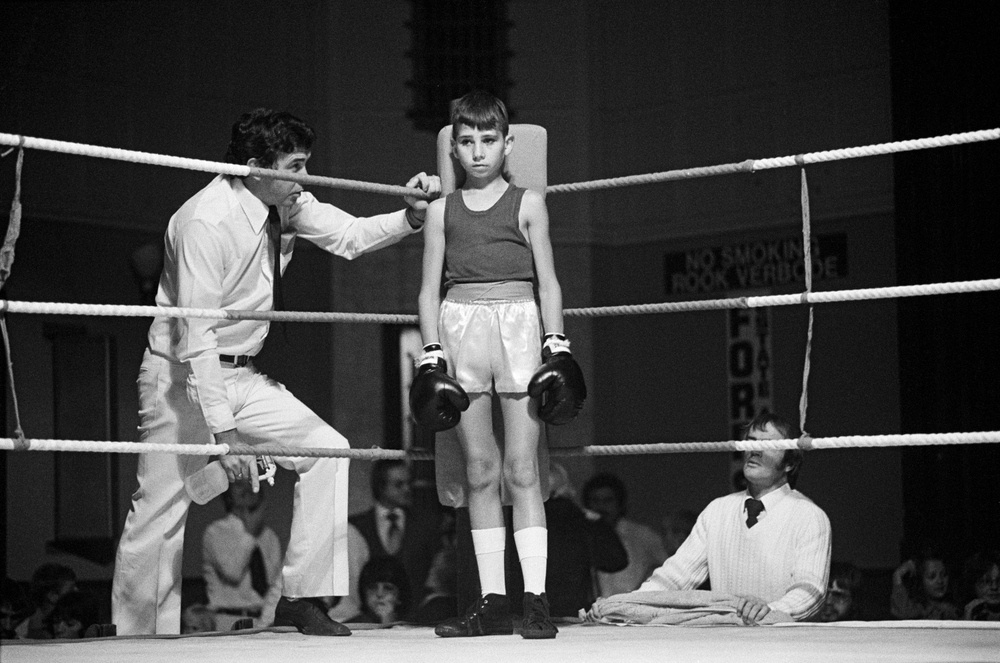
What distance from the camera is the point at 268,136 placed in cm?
291

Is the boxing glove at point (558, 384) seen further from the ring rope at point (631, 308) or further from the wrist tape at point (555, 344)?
the ring rope at point (631, 308)

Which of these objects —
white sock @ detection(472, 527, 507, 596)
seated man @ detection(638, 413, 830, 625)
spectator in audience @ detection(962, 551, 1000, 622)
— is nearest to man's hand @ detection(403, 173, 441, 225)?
white sock @ detection(472, 527, 507, 596)

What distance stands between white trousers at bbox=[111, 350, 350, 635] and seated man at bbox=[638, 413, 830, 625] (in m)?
0.80

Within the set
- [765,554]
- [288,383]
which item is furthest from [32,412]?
[765,554]

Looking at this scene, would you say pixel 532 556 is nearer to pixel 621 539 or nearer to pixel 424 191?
pixel 424 191

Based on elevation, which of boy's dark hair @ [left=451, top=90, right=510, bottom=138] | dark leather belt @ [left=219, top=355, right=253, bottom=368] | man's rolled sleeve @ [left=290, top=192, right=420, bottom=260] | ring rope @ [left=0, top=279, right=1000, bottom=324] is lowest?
dark leather belt @ [left=219, top=355, right=253, bottom=368]

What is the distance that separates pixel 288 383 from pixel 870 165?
3.57m

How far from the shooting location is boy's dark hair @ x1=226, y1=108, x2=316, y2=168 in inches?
115

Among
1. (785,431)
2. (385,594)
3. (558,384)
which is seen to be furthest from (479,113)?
(385,594)

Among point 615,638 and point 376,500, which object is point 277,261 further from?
point 376,500

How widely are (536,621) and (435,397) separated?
461 millimetres

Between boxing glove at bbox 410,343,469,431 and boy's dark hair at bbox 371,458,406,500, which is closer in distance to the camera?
boxing glove at bbox 410,343,469,431

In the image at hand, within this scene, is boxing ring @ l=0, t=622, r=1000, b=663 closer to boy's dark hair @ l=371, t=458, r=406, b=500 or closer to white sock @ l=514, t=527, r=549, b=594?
white sock @ l=514, t=527, r=549, b=594

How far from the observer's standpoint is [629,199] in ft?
27.9
